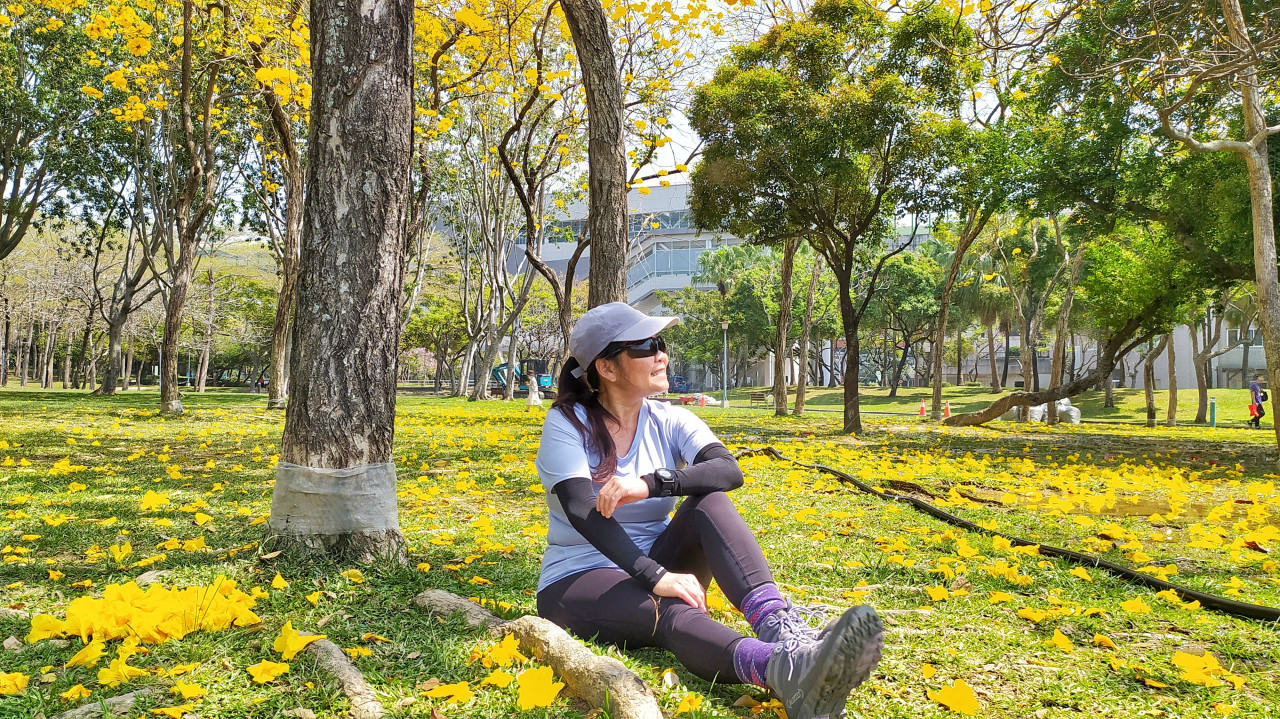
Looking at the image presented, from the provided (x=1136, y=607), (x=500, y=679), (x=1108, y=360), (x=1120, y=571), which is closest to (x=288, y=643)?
(x=500, y=679)

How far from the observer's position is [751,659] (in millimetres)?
2104

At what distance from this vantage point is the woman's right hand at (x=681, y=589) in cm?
233

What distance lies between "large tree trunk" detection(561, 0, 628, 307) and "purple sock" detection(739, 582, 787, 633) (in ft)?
10.5

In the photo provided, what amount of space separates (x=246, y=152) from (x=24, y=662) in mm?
21054

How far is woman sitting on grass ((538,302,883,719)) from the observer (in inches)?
79.4

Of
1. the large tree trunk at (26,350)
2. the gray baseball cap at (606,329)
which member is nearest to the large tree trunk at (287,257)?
the gray baseball cap at (606,329)

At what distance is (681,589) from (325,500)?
1.69m

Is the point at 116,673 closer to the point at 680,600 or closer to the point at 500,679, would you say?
the point at 500,679

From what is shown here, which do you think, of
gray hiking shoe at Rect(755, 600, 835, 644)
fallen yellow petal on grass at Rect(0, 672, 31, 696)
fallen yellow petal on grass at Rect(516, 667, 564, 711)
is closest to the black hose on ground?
gray hiking shoe at Rect(755, 600, 835, 644)

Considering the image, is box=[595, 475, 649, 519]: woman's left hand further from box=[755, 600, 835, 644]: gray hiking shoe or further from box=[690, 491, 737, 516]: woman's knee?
box=[755, 600, 835, 644]: gray hiking shoe

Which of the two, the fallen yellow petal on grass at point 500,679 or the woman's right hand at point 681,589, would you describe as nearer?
the fallen yellow petal on grass at point 500,679

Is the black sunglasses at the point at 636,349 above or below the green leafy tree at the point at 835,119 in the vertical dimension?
below

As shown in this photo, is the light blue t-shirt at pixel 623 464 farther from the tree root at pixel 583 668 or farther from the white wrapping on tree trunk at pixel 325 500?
the white wrapping on tree trunk at pixel 325 500

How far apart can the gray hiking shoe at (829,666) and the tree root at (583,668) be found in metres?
0.33
